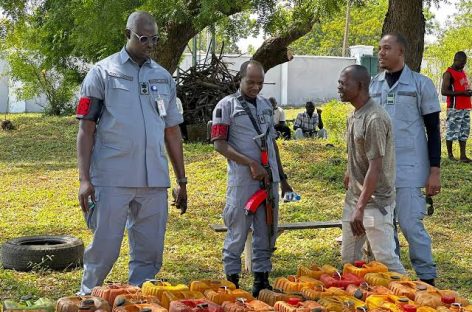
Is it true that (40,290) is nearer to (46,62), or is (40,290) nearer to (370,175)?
(370,175)

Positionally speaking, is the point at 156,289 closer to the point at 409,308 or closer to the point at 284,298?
the point at 284,298

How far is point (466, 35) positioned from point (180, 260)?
94.0 ft

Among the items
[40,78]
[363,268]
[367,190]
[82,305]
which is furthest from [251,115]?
[40,78]

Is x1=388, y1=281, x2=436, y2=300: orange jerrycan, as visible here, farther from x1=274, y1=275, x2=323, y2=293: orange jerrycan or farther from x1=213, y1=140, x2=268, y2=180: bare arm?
x1=213, y1=140, x2=268, y2=180: bare arm

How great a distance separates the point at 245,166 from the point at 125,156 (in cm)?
112

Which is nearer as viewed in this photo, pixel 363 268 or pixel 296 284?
pixel 296 284

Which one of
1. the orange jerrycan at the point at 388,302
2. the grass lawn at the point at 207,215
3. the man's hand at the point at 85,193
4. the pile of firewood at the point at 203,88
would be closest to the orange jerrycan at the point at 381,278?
the orange jerrycan at the point at 388,302

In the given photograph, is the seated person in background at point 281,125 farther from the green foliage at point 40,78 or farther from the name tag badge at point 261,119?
the name tag badge at point 261,119

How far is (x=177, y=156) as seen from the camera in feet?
18.1

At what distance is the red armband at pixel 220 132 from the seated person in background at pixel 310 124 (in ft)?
37.5

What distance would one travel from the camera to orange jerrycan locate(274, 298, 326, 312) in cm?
406

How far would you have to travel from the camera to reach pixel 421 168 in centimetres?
600

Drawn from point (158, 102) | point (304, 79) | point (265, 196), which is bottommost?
point (265, 196)

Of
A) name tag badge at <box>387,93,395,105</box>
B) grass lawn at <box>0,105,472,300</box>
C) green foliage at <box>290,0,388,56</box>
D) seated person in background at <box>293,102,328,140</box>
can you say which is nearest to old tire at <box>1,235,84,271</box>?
grass lawn at <box>0,105,472,300</box>
